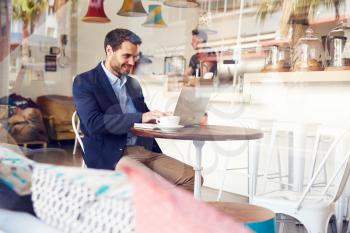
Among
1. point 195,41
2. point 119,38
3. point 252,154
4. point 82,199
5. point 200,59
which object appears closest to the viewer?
point 82,199

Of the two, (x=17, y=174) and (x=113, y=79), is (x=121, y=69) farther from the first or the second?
(x=17, y=174)

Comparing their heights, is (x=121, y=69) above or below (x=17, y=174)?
above

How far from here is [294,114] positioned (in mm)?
4105

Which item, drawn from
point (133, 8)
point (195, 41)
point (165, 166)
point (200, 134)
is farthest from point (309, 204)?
point (195, 41)

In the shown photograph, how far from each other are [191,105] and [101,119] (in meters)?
0.73

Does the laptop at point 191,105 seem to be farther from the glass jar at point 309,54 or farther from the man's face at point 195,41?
the man's face at point 195,41

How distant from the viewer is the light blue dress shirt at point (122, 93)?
3173mm

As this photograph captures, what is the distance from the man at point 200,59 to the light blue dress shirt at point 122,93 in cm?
162

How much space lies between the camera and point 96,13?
5.38m

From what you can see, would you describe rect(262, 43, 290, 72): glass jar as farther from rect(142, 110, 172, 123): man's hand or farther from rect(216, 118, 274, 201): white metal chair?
rect(142, 110, 172, 123): man's hand

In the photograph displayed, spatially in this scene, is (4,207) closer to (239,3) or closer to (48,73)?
(239,3)

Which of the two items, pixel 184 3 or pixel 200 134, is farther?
pixel 184 3

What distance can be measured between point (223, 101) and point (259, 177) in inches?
36.3

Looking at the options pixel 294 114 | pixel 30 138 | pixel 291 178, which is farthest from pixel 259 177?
pixel 30 138
